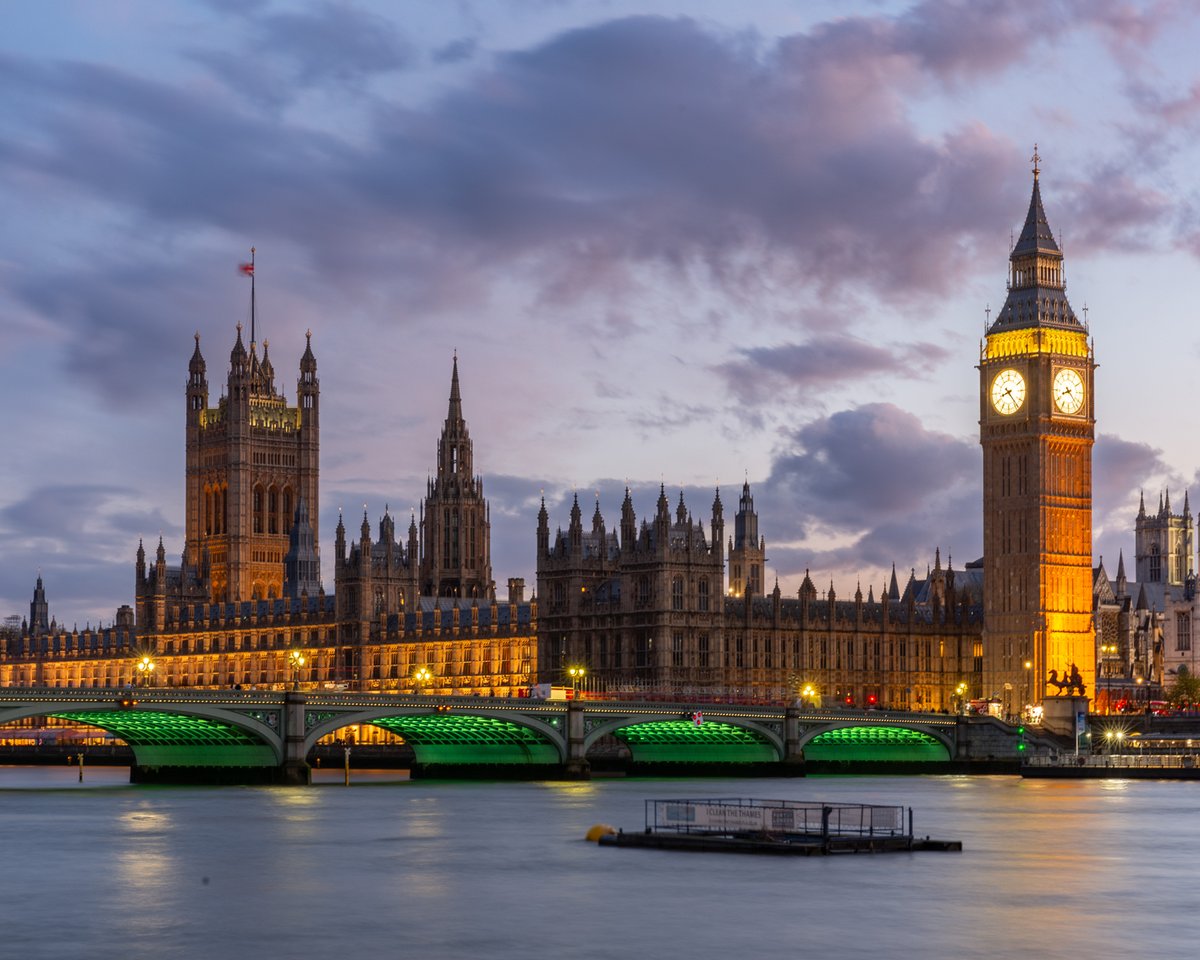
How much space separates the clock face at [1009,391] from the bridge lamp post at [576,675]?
3645cm

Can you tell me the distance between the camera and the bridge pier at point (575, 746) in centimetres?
12581

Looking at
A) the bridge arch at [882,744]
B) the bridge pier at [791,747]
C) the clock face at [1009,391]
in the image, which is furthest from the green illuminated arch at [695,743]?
the clock face at [1009,391]

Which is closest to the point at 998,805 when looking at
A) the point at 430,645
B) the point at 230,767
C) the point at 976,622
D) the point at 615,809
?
the point at 615,809

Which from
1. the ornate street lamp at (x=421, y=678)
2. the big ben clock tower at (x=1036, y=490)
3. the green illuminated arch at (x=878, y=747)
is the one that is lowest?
the green illuminated arch at (x=878, y=747)

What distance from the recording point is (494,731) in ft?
424

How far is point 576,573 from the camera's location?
570 ft

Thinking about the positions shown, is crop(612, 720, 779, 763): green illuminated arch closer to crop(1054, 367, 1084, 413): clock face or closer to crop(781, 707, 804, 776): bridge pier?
crop(781, 707, 804, 776): bridge pier

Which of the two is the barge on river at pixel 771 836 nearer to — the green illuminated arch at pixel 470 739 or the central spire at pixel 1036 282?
the green illuminated arch at pixel 470 739

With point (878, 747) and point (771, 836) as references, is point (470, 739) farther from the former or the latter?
point (771, 836)

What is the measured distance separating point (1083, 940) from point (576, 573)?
126m

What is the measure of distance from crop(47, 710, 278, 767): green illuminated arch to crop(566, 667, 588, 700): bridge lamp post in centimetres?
3284

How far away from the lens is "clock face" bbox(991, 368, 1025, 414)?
17350cm

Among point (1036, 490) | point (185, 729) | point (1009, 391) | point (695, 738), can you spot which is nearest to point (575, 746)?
point (695, 738)

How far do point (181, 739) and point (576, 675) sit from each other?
44.8 meters
